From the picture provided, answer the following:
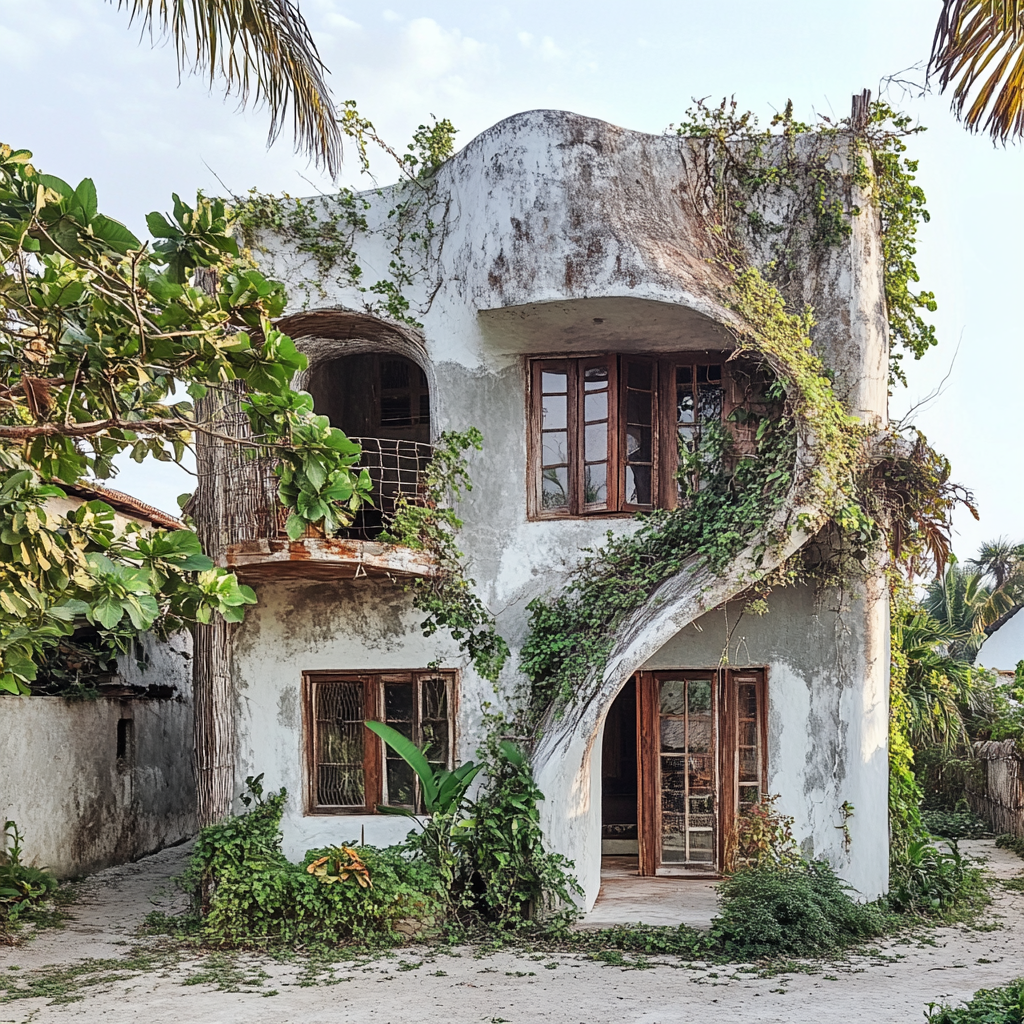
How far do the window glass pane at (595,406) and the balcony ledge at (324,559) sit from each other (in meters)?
2.17

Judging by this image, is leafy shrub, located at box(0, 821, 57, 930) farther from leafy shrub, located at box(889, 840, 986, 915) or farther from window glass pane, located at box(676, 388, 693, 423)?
leafy shrub, located at box(889, 840, 986, 915)

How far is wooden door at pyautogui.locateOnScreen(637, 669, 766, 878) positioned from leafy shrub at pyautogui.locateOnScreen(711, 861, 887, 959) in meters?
1.35

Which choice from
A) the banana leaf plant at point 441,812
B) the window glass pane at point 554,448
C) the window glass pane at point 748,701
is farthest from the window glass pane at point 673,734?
the window glass pane at point 554,448

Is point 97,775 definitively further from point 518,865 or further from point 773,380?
point 773,380

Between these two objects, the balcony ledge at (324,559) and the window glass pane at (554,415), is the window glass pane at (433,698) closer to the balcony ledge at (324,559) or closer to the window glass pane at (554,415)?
the balcony ledge at (324,559)

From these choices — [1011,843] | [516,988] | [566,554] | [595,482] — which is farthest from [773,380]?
[1011,843]

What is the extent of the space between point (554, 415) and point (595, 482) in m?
0.80

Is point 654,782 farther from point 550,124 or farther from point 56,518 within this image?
point 56,518

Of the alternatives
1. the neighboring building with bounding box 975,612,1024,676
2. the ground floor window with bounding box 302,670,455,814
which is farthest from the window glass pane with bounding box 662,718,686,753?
the neighboring building with bounding box 975,612,1024,676

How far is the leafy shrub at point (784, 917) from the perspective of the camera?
8.82m

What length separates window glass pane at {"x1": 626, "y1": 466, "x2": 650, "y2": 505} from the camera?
35.6 feet

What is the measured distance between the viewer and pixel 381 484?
10.3 metres

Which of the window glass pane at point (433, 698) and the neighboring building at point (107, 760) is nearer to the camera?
the window glass pane at point (433, 698)

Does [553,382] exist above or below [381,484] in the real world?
above
